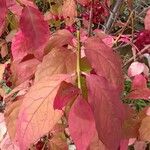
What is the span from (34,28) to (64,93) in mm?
228

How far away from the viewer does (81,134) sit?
1.94 feet

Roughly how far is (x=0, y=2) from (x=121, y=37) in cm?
52

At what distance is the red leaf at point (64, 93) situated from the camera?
626 mm

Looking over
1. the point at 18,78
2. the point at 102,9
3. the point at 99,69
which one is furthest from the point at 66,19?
the point at 99,69

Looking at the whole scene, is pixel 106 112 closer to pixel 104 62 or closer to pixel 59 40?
pixel 104 62

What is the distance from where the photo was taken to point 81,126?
1.94 feet

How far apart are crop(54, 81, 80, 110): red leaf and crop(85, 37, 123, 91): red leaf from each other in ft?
0.28

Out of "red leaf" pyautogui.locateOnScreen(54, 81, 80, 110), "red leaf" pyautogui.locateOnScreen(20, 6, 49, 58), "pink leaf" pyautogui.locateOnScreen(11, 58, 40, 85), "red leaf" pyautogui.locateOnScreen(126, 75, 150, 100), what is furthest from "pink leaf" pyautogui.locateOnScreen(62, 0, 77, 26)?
"red leaf" pyautogui.locateOnScreen(54, 81, 80, 110)

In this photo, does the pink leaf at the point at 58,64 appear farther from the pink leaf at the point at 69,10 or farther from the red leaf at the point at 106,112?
the pink leaf at the point at 69,10

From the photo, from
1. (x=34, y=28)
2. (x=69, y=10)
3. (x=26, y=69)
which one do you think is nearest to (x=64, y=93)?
(x=34, y=28)

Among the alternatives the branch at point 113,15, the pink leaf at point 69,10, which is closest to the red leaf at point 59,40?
the branch at point 113,15

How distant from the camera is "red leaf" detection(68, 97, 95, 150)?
23.2 inches

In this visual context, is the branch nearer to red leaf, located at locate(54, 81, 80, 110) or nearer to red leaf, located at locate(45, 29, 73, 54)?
red leaf, located at locate(45, 29, 73, 54)

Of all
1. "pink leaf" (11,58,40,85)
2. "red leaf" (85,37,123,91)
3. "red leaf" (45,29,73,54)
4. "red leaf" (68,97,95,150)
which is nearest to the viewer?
"red leaf" (68,97,95,150)
